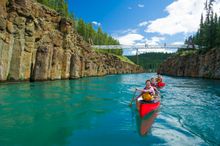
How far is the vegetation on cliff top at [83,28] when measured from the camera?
83250mm

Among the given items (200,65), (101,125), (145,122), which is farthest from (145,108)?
(200,65)

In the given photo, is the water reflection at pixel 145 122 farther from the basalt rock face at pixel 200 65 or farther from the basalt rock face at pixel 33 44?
the basalt rock face at pixel 200 65

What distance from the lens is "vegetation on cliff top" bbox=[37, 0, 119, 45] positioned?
8325 cm

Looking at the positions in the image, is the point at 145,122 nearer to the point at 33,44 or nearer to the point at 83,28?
the point at 33,44

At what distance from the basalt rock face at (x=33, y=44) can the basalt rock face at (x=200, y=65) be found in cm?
3431

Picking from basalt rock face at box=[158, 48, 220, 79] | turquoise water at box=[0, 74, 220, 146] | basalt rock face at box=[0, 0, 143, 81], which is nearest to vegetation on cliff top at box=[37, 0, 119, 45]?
basalt rock face at box=[0, 0, 143, 81]

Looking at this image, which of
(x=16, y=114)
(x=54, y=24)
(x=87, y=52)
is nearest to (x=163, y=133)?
(x=16, y=114)

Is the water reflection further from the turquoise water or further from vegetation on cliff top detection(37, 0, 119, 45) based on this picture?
vegetation on cliff top detection(37, 0, 119, 45)

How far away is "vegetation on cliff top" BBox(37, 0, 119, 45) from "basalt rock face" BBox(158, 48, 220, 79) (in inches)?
1652

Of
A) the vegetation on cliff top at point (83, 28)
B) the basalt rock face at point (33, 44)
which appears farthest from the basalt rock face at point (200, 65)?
the vegetation on cliff top at point (83, 28)

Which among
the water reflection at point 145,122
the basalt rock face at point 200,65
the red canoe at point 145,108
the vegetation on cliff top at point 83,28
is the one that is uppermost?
the vegetation on cliff top at point 83,28

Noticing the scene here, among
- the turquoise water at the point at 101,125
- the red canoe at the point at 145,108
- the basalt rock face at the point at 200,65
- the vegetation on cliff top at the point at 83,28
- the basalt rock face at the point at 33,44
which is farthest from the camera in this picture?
the vegetation on cliff top at the point at 83,28

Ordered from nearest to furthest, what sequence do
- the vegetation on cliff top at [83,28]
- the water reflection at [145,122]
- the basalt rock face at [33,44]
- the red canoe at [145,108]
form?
1. the water reflection at [145,122]
2. the red canoe at [145,108]
3. the basalt rock face at [33,44]
4. the vegetation on cliff top at [83,28]

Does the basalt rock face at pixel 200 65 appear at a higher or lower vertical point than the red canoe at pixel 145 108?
higher
